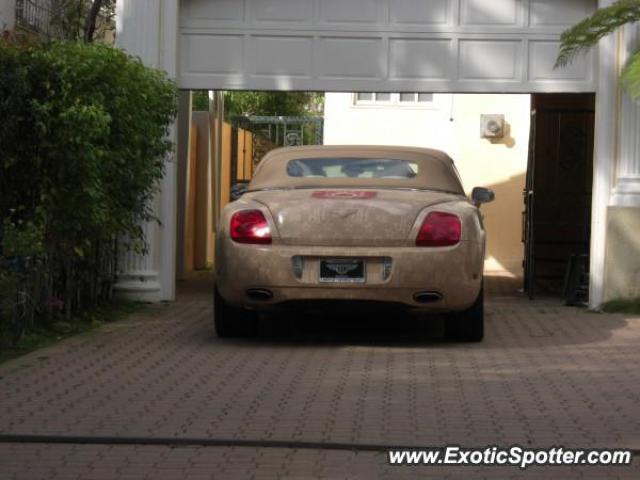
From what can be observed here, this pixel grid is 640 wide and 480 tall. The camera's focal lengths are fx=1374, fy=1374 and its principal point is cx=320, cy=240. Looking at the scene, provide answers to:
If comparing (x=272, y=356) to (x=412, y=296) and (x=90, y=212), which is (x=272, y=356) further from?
(x=90, y=212)

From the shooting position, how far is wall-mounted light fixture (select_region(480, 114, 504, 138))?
20.8 metres

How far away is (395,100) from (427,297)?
44.2 ft

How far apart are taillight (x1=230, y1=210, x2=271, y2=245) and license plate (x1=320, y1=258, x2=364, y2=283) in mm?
438

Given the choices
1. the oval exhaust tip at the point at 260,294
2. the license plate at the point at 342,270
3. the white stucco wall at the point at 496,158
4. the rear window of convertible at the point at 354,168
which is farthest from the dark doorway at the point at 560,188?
the oval exhaust tip at the point at 260,294

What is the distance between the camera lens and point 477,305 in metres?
10.0

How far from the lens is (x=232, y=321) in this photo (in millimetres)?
10242

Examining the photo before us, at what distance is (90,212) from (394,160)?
2.41m

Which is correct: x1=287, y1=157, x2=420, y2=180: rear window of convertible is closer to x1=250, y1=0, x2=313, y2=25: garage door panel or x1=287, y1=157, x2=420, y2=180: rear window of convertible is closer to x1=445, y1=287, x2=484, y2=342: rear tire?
x1=445, y1=287, x2=484, y2=342: rear tire

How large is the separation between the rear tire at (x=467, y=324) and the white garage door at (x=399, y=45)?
4087 millimetres

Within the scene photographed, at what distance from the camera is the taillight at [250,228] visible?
950 cm

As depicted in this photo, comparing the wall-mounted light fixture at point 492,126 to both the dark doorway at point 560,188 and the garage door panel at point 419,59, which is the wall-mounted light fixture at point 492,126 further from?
the garage door panel at point 419,59

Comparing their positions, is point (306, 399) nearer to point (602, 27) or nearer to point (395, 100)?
point (602, 27)

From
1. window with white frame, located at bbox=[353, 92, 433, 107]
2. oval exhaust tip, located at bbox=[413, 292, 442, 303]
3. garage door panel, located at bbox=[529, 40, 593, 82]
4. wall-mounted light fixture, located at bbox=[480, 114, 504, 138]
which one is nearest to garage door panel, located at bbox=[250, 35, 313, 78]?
garage door panel, located at bbox=[529, 40, 593, 82]

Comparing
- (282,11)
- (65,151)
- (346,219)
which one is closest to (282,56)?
(282,11)
